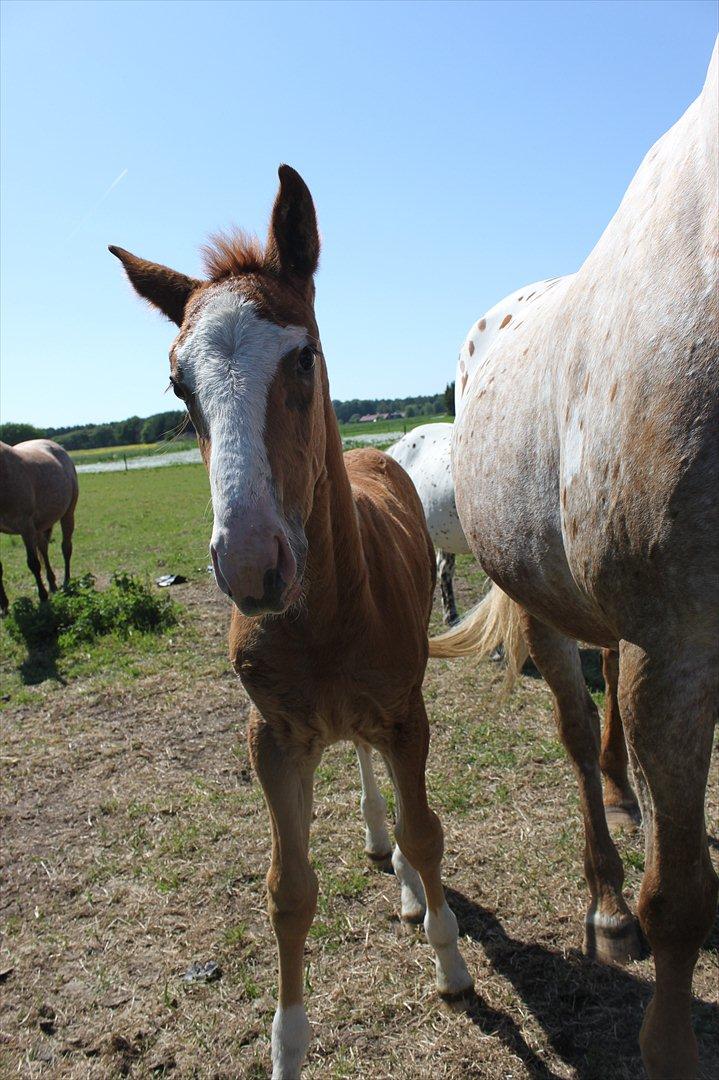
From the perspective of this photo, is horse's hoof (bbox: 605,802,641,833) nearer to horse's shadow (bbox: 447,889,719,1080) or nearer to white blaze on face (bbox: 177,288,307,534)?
horse's shadow (bbox: 447,889,719,1080)

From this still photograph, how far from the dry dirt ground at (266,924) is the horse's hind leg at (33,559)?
161 inches

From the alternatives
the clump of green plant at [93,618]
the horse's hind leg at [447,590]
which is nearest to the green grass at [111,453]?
the clump of green plant at [93,618]

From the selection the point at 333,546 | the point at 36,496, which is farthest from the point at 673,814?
the point at 36,496

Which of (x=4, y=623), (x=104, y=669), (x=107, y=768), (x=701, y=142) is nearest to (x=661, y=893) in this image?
(x=701, y=142)

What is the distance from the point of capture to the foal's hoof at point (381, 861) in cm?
316

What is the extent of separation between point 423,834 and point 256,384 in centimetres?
157

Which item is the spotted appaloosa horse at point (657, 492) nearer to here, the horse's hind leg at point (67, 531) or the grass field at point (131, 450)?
the horse's hind leg at point (67, 531)

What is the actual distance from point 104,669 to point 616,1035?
15.5ft

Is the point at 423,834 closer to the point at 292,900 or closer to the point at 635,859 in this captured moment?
the point at 292,900

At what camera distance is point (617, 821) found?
3.25 meters

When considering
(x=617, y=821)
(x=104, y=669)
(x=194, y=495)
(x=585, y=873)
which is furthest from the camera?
(x=194, y=495)

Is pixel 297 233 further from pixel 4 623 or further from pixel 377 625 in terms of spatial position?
pixel 4 623

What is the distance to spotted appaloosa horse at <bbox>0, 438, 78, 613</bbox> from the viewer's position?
8609 millimetres

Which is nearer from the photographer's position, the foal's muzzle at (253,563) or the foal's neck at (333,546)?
the foal's muzzle at (253,563)
